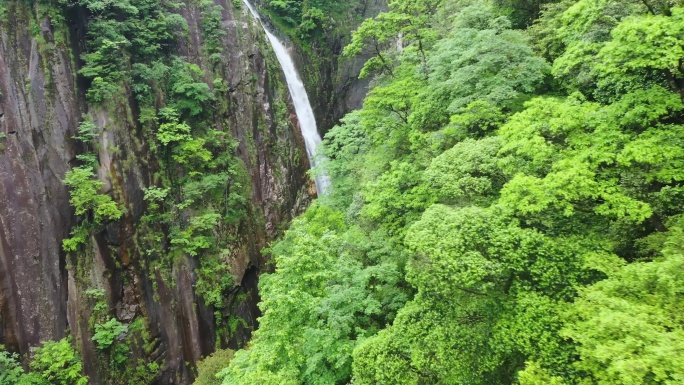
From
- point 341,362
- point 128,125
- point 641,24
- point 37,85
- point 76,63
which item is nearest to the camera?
point 641,24

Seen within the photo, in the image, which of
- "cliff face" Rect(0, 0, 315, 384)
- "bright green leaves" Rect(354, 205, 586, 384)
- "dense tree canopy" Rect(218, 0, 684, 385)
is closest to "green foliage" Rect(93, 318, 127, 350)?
"cliff face" Rect(0, 0, 315, 384)

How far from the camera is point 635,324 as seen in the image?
489cm

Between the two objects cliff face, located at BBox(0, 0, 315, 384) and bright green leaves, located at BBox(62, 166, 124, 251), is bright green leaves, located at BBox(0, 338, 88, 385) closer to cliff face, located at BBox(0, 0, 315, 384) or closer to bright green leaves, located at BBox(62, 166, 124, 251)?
cliff face, located at BBox(0, 0, 315, 384)

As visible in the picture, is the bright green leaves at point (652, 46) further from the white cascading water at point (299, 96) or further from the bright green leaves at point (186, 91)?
the white cascading water at point (299, 96)

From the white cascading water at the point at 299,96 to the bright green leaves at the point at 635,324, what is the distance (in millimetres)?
21144

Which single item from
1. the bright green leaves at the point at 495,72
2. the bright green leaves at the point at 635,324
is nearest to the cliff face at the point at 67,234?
the bright green leaves at the point at 495,72

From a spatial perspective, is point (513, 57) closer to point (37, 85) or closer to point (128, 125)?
point (128, 125)

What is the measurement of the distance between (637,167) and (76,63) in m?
20.9

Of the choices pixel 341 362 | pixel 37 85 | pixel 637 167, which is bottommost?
pixel 341 362

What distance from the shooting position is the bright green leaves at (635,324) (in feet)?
15.1

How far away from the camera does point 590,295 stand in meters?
5.70

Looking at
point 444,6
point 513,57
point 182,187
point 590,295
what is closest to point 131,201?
point 182,187

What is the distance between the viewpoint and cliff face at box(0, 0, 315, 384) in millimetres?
14445

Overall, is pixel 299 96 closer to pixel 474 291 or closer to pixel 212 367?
pixel 212 367
